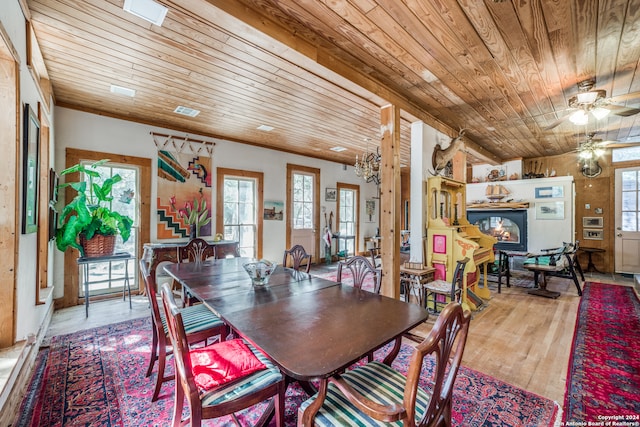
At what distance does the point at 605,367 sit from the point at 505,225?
4778mm

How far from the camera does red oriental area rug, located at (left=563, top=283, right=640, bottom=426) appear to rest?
177cm

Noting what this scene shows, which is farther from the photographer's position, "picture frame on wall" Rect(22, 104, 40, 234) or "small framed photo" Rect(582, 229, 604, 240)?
"small framed photo" Rect(582, 229, 604, 240)

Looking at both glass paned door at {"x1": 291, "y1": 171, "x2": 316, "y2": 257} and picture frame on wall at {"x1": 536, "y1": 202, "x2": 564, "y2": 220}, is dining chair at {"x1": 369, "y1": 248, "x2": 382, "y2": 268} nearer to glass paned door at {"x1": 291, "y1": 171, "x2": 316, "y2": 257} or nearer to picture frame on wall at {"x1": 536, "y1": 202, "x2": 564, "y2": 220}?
glass paned door at {"x1": 291, "y1": 171, "x2": 316, "y2": 257}

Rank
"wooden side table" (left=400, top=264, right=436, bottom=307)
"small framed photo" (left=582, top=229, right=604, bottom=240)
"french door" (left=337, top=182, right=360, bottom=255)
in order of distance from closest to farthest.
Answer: "wooden side table" (left=400, top=264, right=436, bottom=307) → "small framed photo" (left=582, top=229, right=604, bottom=240) → "french door" (left=337, top=182, right=360, bottom=255)

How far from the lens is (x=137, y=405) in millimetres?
1813

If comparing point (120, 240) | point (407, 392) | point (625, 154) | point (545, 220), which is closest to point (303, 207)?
point (120, 240)

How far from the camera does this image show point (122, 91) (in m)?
3.24

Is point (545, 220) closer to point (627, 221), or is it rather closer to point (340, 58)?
point (627, 221)

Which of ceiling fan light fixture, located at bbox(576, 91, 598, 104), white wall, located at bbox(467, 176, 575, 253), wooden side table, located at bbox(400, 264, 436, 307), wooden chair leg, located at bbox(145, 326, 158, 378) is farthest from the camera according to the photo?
white wall, located at bbox(467, 176, 575, 253)

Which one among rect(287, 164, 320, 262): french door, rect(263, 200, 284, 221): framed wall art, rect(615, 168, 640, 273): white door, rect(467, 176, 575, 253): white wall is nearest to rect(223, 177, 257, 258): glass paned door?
rect(263, 200, 284, 221): framed wall art

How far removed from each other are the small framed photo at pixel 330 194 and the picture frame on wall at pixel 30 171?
5.28 meters

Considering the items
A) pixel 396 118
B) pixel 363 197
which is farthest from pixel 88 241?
pixel 363 197

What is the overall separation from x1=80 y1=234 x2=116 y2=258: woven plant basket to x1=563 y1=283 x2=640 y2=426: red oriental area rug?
4458 mm

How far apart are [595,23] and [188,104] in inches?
161
